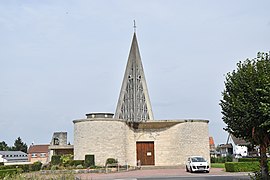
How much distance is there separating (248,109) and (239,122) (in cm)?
92

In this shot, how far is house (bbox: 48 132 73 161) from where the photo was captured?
140ft

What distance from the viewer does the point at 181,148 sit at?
1465 inches

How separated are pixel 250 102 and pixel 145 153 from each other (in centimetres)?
2500

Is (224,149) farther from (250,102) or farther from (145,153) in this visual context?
(250,102)

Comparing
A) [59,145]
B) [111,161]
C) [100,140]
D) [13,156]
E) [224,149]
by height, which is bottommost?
[13,156]

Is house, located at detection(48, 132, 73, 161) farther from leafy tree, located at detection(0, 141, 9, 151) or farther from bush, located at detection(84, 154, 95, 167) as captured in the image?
leafy tree, located at detection(0, 141, 9, 151)

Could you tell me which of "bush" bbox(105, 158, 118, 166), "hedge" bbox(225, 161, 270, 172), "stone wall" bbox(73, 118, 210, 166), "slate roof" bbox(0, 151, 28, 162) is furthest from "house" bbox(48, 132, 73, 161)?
"slate roof" bbox(0, 151, 28, 162)

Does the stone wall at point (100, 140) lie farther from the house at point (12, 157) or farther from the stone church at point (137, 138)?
the house at point (12, 157)

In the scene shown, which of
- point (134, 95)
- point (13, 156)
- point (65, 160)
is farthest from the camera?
point (13, 156)

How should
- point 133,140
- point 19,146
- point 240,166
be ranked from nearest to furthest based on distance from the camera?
point 240,166 → point 133,140 → point 19,146

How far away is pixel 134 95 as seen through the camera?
146ft

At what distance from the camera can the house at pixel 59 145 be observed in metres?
42.6

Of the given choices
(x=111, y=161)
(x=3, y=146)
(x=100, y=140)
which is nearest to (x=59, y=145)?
(x=100, y=140)

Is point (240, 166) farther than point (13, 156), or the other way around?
point (13, 156)
